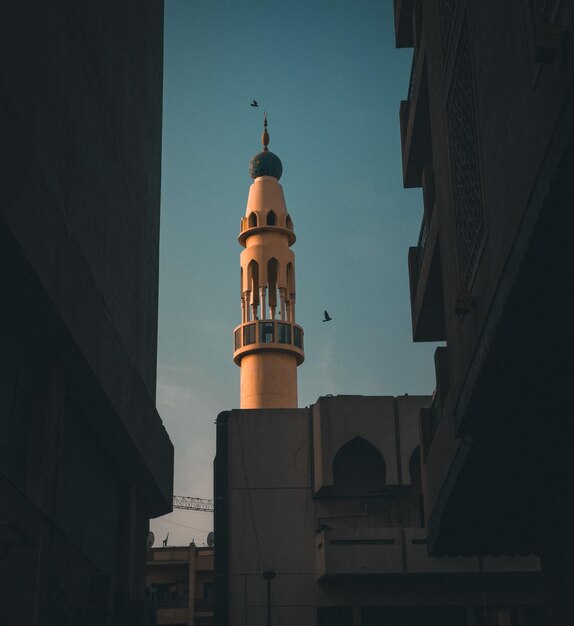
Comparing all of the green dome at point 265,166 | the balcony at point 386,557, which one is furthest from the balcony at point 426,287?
the green dome at point 265,166

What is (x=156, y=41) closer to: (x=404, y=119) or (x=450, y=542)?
(x=404, y=119)

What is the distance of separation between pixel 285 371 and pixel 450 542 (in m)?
29.1

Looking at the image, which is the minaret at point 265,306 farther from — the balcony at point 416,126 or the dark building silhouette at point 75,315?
the balcony at point 416,126

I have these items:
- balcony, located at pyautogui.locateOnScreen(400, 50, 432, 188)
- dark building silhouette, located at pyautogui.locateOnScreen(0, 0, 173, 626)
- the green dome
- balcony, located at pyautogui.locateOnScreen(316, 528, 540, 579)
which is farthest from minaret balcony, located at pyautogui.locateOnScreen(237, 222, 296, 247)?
balcony, located at pyautogui.locateOnScreen(400, 50, 432, 188)

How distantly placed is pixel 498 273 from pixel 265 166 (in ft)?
142

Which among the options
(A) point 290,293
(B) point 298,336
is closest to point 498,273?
(B) point 298,336

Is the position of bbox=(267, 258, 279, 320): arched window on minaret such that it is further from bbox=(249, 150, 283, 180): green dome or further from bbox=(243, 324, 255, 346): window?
bbox=(249, 150, 283, 180): green dome

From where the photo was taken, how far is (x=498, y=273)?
12.2m

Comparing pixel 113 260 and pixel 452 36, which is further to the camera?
pixel 113 260

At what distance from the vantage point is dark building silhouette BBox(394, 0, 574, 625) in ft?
30.6

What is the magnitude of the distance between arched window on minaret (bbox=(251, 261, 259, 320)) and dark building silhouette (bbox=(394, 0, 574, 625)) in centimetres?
2815

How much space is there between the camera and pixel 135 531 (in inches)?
968

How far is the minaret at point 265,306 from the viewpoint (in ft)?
158

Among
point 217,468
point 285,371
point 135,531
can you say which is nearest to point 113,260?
point 135,531
